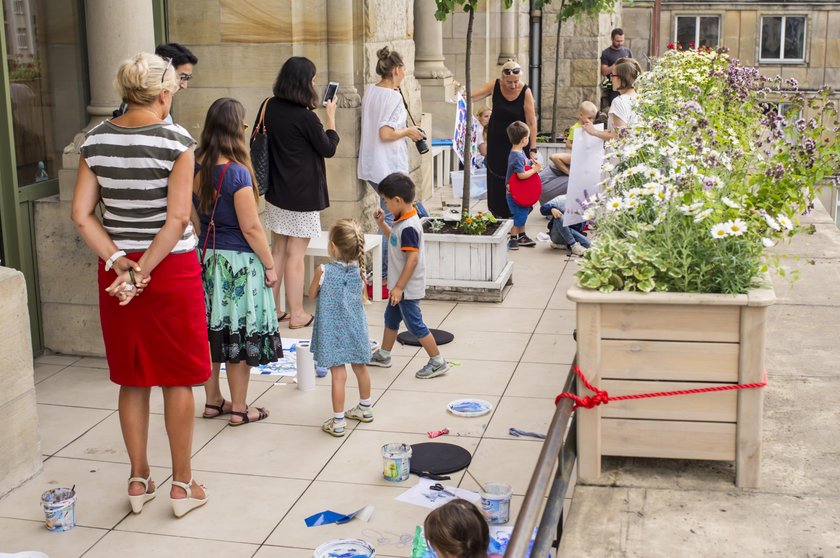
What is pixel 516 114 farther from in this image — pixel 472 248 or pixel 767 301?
pixel 767 301

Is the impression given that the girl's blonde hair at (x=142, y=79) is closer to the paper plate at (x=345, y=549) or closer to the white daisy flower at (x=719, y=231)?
the paper plate at (x=345, y=549)

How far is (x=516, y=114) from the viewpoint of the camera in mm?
11453

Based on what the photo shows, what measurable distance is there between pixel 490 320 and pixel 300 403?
224 cm

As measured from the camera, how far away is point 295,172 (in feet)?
27.1

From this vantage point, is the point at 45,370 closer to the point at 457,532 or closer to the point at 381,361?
the point at 381,361

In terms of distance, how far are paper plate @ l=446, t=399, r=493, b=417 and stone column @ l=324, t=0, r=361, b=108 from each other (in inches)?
148

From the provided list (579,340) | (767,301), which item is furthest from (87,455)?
(767,301)

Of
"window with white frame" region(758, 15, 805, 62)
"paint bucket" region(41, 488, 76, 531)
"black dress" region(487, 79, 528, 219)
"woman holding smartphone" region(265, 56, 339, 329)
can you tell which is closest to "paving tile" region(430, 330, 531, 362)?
"woman holding smartphone" region(265, 56, 339, 329)

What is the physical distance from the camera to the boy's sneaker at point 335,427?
6.16m

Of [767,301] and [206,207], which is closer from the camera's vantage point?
[767,301]

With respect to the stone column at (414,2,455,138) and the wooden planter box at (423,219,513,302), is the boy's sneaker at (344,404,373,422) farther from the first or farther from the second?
the stone column at (414,2,455,138)

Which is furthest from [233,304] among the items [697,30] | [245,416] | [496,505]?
[697,30]

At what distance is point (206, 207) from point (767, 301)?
313cm

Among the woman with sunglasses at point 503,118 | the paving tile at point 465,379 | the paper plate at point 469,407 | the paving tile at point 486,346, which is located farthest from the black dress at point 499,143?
the paper plate at point 469,407
